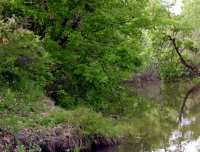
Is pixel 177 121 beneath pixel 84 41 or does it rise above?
beneath

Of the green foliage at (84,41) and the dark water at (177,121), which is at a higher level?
the green foliage at (84,41)

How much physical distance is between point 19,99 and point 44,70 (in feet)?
9.39

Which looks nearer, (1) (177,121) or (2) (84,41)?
(2) (84,41)

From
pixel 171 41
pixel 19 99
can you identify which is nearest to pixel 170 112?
pixel 19 99

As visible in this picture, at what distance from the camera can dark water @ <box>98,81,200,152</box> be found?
20.6m

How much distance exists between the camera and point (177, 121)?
89.6 feet

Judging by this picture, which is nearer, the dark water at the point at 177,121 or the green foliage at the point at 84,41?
the dark water at the point at 177,121

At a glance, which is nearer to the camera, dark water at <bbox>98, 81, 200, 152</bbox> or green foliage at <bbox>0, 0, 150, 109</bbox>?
dark water at <bbox>98, 81, 200, 152</bbox>

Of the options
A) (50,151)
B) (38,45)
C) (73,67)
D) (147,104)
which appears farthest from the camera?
(147,104)

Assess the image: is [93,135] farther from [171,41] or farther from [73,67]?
[171,41]

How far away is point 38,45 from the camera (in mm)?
19266

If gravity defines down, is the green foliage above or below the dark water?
above

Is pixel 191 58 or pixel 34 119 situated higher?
pixel 34 119

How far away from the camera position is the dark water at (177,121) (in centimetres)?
2061
